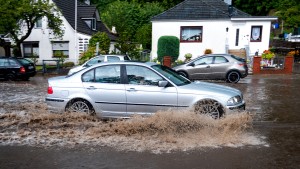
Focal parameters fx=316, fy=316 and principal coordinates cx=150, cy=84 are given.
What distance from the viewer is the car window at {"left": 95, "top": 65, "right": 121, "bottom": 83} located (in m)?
7.76

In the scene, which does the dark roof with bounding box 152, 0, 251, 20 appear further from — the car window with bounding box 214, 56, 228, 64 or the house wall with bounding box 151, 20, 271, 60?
the car window with bounding box 214, 56, 228, 64

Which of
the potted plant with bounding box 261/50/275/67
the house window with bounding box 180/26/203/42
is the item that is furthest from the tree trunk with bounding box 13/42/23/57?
the potted plant with bounding box 261/50/275/67

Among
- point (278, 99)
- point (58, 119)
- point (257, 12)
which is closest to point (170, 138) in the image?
point (58, 119)

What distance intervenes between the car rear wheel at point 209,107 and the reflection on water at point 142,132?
22 cm

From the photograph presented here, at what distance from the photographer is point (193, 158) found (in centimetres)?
562

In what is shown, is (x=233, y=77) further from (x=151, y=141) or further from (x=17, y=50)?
(x=17, y=50)

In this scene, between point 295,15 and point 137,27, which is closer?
point 295,15

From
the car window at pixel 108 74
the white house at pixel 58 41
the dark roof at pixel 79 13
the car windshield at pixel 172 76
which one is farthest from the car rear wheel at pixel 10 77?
the dark roof at pixel 79 13

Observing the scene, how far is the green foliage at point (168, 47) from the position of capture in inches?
992

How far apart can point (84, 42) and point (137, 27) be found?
12.2 metres

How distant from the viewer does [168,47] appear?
82.6 ft

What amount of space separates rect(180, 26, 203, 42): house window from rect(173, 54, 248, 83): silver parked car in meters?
10.7

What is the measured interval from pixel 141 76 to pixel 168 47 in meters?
17.8

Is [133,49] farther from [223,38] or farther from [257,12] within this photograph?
[257,12]
